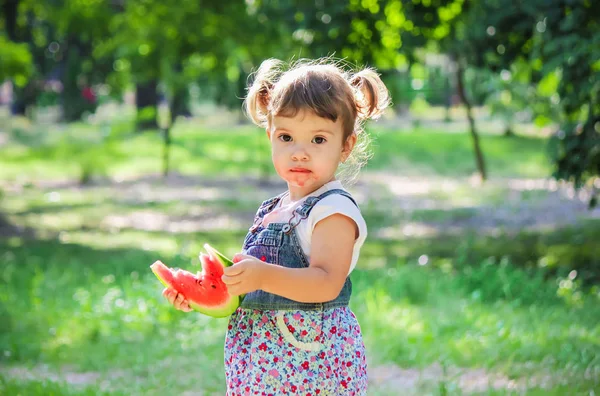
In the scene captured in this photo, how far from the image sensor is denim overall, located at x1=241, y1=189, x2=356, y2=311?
2770 mm

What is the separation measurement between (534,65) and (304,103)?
7283mm

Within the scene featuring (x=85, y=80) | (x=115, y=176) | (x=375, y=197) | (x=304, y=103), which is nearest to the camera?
(x=304, y=103)

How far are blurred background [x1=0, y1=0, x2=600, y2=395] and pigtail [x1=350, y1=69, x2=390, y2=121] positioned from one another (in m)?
2.09

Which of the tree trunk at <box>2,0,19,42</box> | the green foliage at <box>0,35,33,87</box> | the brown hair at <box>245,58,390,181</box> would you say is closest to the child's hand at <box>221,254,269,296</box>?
the brown hair at <box>245,58,390,181</box>

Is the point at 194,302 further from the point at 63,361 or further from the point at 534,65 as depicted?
the point at 534,65

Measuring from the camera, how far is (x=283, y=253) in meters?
2.79

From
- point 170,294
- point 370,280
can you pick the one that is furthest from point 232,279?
→ point 370,280

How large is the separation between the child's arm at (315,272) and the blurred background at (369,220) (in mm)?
2128

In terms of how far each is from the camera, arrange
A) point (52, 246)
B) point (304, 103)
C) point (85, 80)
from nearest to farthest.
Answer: point (304, 103) → point (52, 246) → point (85, 80)

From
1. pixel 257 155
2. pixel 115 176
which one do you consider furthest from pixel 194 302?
pixel 257 155

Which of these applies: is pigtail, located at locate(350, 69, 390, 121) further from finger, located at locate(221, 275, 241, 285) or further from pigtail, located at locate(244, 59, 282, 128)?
finger, located at locate(221, 275, 241, 285)

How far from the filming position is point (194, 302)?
9.19 feet

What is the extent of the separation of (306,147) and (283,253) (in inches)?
12.8

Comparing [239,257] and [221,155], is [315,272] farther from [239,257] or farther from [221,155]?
[221,155]
